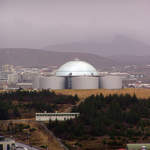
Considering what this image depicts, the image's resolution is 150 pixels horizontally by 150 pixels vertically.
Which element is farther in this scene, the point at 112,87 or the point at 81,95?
the point at 112,87

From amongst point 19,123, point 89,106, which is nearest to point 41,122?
point 19,123

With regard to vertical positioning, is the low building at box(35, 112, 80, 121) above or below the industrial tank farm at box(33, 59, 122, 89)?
below

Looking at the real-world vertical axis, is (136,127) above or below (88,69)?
below

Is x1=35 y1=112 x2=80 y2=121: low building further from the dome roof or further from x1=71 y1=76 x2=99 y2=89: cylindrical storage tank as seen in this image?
the dome roof

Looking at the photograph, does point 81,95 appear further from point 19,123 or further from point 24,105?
point 19,123

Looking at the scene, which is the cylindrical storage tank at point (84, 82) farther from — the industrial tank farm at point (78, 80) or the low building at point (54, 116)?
the low building at point (54, 116)

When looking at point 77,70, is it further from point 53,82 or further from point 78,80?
point 78,80

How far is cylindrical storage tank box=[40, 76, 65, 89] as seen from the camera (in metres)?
119

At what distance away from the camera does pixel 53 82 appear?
392 feet

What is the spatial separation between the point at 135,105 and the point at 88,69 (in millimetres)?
40485

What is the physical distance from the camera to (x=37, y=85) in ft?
408

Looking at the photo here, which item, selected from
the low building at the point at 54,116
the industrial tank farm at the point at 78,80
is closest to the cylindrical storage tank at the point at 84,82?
the industrial tank farm at the point at 78,80

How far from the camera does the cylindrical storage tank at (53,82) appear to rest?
392ft

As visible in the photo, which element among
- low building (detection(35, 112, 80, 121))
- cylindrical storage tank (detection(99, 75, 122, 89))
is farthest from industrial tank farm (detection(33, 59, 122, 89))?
low building (detection(35, 112, 80, 121))
